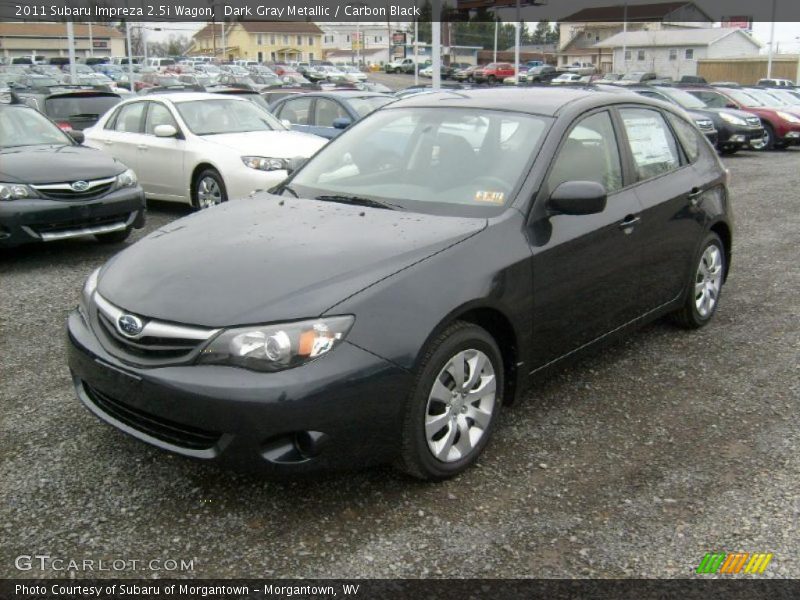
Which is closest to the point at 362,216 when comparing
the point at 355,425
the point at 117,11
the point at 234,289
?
the point at 234,289

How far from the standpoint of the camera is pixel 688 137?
5457 mm

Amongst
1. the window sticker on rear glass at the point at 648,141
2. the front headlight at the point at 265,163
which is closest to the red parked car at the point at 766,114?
the front headlight at the point at 265,163

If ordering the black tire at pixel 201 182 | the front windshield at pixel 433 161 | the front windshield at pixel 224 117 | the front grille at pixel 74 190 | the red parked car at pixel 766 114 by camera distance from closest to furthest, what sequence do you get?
the front windshield at pixel 433 161 → the front grille at pixel 74 190 → the black tire at pixel 201 182 → the front windshield at pixel 224 117 → the red parked car at pixel 766 114

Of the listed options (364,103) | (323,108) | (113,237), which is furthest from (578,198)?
(323,108)

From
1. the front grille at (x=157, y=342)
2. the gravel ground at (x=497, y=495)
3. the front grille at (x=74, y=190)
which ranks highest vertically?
the front grille at (x=74, y=190)

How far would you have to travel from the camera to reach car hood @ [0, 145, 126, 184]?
7285mm

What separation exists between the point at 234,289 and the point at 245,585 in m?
1.11

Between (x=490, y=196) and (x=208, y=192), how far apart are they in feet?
20.9

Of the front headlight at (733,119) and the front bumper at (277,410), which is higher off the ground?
the front headlight at (733,119)

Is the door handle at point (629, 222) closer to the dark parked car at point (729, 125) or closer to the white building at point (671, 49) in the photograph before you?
the dark parked car at point (729, 125)

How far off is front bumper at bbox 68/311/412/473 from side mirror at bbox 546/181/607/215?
1.28 metres

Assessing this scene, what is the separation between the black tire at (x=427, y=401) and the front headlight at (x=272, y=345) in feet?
1.35

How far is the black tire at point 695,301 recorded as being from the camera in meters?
5.27

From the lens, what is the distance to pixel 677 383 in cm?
465
